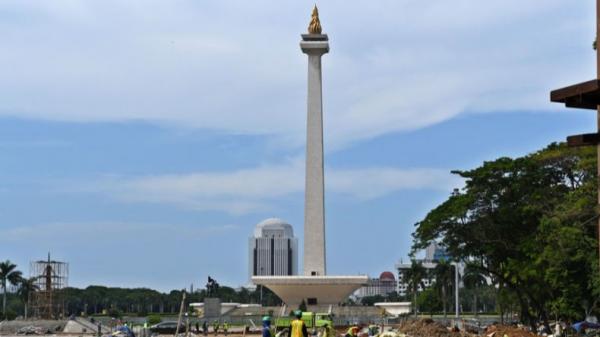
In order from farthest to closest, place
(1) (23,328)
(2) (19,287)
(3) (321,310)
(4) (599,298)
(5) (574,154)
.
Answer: (2) (19,287) < (3) (321,310) < (1) (23,328) < (5) (574,154) < (4) (599,298)

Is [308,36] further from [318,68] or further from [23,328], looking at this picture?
[23,328]

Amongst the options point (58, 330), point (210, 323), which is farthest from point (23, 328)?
point (210, 323)

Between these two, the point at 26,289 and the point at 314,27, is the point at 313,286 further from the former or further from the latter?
the point at 26,289

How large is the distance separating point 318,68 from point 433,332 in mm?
46032

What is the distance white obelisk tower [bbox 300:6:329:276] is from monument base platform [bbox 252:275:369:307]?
2.71 meters

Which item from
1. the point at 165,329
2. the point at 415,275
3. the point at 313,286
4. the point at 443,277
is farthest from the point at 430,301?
the point at 165,329

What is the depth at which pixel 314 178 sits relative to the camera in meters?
78.8

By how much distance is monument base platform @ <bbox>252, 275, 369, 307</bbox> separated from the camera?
7430cm

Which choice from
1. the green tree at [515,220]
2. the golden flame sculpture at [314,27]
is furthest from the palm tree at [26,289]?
the green tree at [515,220]

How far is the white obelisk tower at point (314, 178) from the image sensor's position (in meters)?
78.7

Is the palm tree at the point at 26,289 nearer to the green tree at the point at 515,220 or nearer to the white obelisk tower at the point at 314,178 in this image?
the white obelisk tower at the point at 314,178

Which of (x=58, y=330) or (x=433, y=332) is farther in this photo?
(x=58, y=330)

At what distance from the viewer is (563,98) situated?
59.8 ft

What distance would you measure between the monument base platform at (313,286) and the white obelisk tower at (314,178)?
271 cm
